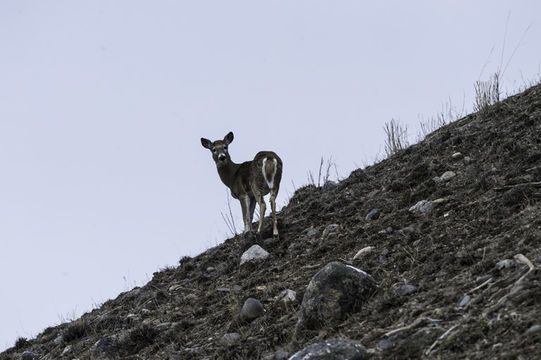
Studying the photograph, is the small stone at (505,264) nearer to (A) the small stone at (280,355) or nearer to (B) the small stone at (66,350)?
(A) the small stone at (280,355)

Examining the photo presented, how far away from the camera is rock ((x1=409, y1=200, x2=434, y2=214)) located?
8.27 metres

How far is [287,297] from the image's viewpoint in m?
7.05

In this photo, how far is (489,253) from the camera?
5.84m

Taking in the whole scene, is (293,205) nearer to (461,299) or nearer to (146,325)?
(146,325)

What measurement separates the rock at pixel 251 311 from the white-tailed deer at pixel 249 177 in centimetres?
372

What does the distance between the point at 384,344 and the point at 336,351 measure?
0.37 m

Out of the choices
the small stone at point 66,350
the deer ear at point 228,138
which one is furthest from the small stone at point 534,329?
the deer ear at point 228,138

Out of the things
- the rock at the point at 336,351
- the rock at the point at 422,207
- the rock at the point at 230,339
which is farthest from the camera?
the rock at the point at 422,207

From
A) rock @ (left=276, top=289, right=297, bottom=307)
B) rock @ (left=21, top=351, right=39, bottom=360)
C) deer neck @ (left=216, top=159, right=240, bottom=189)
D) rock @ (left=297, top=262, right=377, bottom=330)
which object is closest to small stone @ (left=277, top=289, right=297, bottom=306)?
rock @ (left=276, top=289, right=297, bottom=307)

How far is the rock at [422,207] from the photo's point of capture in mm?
8266

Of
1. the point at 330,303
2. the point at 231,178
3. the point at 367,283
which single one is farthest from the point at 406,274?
the point at 231,178

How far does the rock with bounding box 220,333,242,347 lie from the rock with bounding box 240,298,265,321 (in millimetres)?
392

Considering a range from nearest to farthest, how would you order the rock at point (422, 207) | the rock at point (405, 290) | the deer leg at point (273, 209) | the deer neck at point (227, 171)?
1. the rock at point (405, 290)
2. the rock at point (422, 207)
3. the deer leg at point (273, 209)
4. the deer neck at point (227, 171)

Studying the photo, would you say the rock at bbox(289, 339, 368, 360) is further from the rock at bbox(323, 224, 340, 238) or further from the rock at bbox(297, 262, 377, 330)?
the rock at bbox(323, 224, 340, 238)
